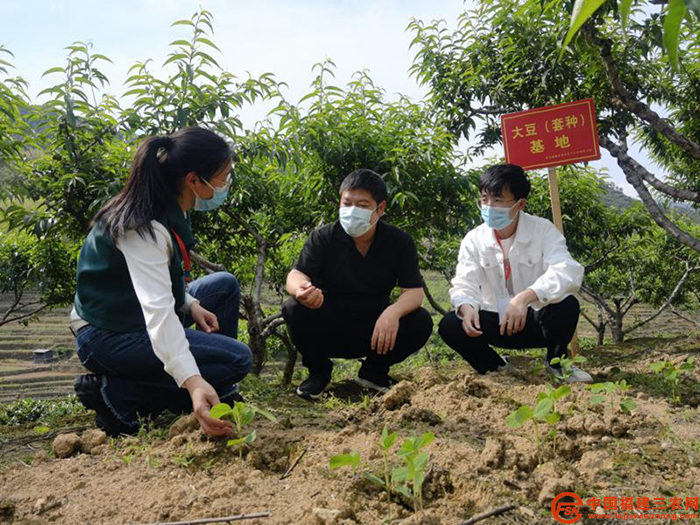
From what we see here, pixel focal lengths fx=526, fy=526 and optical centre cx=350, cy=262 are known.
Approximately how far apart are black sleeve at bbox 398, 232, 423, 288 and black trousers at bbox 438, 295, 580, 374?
303 mm

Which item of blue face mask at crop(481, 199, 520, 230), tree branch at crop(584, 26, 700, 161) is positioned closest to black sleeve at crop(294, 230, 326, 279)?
blue face mask at crop(481, 199, 520, 230)

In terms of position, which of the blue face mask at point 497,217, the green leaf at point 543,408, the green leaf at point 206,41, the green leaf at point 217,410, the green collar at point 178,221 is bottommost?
the green leaf at point 543,408

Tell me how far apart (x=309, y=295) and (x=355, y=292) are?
1.15 ft

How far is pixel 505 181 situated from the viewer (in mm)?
2773

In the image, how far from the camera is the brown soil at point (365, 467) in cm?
136

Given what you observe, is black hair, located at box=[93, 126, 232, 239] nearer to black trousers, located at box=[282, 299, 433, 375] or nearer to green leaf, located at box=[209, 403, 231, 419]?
green leaf, located at box=[209, 403, 231, 419]

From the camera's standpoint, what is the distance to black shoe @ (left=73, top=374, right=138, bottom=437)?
207 cm

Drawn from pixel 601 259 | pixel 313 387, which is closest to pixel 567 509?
pixel 313 387

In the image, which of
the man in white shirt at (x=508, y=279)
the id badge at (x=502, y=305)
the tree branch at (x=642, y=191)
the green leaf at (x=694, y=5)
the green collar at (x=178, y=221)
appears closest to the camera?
the green leaf at (x=694, y=5)

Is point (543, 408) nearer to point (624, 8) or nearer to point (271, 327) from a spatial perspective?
point (624, 8)

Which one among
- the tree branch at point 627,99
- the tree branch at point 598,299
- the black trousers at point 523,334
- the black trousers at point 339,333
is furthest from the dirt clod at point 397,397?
the tree branch at point 598,299

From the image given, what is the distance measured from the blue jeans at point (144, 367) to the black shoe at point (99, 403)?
0.07 feet

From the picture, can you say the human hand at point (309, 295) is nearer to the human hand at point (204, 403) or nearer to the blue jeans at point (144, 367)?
the blue jeans at point (144, 367)

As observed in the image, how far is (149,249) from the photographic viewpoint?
181 cm
